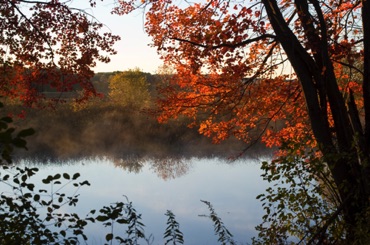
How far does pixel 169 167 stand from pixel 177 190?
4.09 metres

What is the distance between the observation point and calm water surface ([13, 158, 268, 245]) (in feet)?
46.9

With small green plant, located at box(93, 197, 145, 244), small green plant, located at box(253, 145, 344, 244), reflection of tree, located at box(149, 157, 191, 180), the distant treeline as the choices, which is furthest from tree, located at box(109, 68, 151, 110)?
small green plant, located at box(93, 197, 145, 244)

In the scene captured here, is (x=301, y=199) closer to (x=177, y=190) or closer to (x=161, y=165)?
(x=177, y=190)

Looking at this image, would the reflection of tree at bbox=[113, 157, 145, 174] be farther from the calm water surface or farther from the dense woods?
the dense woods

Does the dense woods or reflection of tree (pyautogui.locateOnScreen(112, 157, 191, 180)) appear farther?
reflection of tree (pyautogui.locateOnScreen(112, 157, 191, 180))

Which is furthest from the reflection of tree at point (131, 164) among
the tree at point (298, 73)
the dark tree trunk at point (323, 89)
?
the dark tree trunk at point (323, 89)

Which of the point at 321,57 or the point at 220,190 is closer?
the point at 321,57

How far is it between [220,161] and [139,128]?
956 cm

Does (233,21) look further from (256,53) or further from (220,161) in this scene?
(220,161)

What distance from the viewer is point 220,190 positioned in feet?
59.9

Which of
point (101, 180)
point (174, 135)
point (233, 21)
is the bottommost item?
point (101, 180)

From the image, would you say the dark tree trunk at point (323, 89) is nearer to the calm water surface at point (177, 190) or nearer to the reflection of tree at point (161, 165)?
the calm water surface at point (177, 190)

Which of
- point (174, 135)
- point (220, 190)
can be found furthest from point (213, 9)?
point (174, 135)

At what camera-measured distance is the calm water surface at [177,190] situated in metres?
14.3
